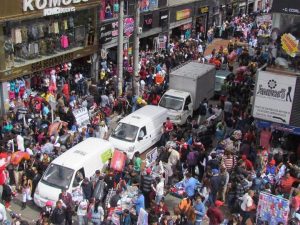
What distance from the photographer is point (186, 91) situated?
24953mm

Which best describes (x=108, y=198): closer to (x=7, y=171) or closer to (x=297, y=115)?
(x=7, y=171)

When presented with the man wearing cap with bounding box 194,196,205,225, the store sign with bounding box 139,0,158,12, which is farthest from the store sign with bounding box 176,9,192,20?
the man wearing cap with bounding box 194,196,205,225

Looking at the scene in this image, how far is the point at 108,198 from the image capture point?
609 inches

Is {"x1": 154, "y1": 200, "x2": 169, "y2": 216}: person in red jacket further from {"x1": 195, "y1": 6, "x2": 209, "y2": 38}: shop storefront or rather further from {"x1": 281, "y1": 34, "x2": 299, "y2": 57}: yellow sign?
{"x1": 195, "y1": 6, "x2": 209, "y2": 38}: shop storefront

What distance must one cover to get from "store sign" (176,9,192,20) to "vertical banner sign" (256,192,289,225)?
91.2 ft

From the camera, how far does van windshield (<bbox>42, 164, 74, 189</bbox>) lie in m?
16.3

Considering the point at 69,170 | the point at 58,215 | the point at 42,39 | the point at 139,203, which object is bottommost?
the point at 58,215

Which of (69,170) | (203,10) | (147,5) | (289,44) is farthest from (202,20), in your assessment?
(69,170)

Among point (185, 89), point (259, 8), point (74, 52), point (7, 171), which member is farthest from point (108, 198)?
point (259, 8)

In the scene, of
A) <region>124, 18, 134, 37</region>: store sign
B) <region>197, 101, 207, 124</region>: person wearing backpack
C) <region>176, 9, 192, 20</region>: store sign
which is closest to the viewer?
<region>197, 101, 207, 124</region>: person wearing backpack

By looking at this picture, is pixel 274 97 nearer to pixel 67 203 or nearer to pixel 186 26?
pixel 67 203

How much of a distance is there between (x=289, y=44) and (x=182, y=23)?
2239 cm

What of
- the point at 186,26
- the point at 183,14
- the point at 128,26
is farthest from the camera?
the point at 186,26

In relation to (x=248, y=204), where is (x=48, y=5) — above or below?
above
